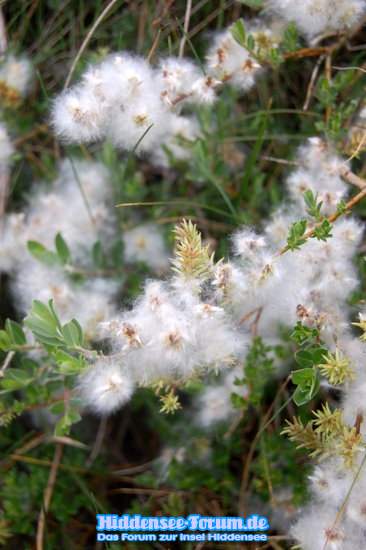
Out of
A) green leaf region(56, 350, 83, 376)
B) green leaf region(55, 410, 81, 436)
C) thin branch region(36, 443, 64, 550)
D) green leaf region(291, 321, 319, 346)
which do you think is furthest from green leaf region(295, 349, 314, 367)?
thin branch region(36, 443, 64, 550)

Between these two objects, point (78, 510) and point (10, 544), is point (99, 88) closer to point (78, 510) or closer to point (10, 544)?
point (78, 510)

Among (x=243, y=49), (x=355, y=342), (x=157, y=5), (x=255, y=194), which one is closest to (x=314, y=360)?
(x=355, y=342)

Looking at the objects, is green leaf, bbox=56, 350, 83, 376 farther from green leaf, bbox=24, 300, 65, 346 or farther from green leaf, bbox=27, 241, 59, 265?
green leaf, bbox=27, 241, 59, 265

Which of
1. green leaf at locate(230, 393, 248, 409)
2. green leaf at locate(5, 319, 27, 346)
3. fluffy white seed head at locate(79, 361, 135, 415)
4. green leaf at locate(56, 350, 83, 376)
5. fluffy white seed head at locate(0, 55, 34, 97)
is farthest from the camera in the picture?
fluffy white seed head at locate(0, 55, 34, 97)

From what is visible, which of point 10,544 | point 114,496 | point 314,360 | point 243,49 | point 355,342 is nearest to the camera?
point 314,360

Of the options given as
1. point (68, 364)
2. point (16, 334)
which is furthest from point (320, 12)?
point (16, 334)

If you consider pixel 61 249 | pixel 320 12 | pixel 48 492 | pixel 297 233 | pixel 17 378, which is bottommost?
pixel 48 492

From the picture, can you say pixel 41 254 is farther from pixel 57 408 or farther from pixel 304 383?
pixel 304 383
